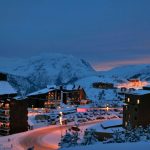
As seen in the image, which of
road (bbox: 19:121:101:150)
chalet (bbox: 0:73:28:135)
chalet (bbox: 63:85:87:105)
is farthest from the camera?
chalet (bbox: 63:85:87:105)

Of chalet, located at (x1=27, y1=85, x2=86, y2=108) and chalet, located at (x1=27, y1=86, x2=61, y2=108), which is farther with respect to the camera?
chalet, located at (x1=27, y1=85, x2=86, y2=108)

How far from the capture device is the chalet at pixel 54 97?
143 metres

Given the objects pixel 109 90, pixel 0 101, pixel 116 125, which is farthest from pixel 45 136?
pixel 109 90

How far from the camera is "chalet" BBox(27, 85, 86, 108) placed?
14325 cm

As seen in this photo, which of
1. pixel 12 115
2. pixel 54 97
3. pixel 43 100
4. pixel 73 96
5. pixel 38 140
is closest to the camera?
pixel 38 140

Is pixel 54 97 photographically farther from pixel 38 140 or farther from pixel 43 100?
pixel 38 140

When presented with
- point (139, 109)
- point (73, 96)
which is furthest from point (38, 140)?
point (73, 96)

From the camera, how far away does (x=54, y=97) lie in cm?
14775

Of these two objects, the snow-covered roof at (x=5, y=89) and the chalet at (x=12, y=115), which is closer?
the chalet at (x=12, y=115)

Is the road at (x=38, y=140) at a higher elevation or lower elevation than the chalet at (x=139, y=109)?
lower

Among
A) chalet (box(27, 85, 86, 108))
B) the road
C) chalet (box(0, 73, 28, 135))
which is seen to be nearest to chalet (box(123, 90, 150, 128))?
the road

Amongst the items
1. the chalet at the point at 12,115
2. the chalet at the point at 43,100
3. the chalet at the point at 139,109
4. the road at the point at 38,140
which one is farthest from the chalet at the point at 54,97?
the chalet at the point at 139,109

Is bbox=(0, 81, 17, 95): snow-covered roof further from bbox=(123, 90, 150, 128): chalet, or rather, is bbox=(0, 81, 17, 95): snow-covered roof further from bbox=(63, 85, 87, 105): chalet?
bbox=(63, 85, 87, 105): chalet

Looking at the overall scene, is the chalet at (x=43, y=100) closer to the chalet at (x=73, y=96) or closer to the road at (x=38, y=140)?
the chalet at (x=73, y=96)
